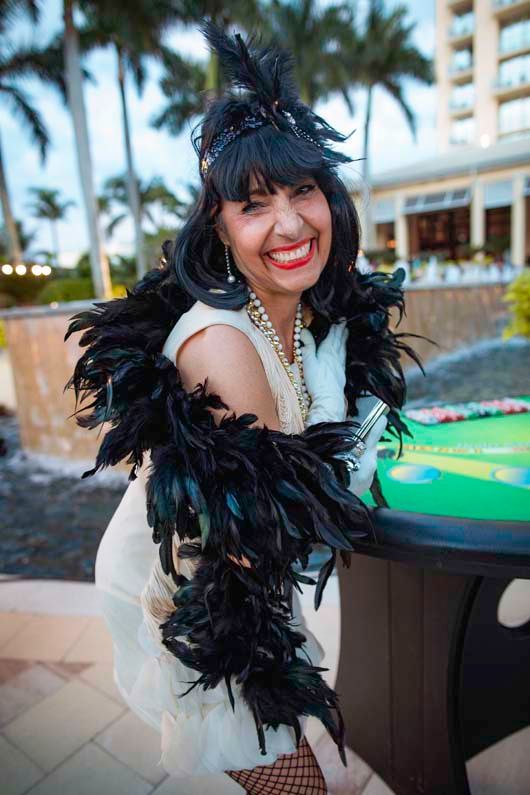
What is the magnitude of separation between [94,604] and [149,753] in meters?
0.98

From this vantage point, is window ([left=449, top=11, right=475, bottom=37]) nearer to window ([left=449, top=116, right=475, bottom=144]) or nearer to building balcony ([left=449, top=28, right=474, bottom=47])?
building balcony ([left=449, top=28, right=474, bottom=47])

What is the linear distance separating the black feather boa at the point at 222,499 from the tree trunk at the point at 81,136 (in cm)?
1159

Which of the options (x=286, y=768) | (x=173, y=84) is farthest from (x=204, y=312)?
(x=173, y=84)

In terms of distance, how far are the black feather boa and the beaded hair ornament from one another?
33 cm

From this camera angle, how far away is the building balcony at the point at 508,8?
104 feet

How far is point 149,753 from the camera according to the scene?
5.98ft

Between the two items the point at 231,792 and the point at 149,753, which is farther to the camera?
the point at 149,753

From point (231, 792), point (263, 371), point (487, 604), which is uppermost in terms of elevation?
point (263, 371)

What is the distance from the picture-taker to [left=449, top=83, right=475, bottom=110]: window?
37816 mm

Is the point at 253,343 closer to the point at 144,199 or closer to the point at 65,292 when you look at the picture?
the point at 65,292

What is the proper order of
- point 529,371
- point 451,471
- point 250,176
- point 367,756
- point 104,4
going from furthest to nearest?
point 104,4 < point 529,371 < point 367,756 < point 451,471 < point 250,176

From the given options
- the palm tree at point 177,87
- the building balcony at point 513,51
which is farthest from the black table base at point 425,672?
the building balcony at point 513,51

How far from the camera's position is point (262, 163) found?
3.36ft

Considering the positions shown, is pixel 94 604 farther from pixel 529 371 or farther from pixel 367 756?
pixel 529 371
